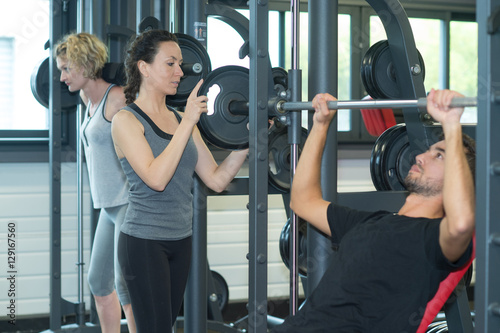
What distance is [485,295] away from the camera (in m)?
1.26

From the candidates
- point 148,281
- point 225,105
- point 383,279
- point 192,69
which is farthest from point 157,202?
point 383,279

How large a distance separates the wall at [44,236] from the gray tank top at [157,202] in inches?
→ 68.8

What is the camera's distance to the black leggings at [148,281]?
6.70ft

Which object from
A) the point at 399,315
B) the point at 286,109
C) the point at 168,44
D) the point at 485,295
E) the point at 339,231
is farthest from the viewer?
the point at 168,44

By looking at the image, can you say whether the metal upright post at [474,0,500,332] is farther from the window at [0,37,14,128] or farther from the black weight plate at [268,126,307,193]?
the window at [0,37,14,128]

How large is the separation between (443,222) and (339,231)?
14.7 inches

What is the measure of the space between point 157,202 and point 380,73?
2.99 ft

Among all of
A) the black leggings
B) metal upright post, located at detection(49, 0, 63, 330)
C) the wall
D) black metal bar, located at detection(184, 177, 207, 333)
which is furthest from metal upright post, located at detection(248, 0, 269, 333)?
the wall

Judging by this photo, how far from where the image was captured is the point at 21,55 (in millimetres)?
3771

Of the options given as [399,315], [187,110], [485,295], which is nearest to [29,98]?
[187,110]

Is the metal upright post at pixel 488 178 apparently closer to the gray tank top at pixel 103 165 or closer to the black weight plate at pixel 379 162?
the black weight plate at pixel 379 162

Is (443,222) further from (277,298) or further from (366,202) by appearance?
(277,298)

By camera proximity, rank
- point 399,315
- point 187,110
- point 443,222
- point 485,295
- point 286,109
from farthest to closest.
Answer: point 187,110 < point 286,109 < point 399,315 < point 443,222 < point 485,295

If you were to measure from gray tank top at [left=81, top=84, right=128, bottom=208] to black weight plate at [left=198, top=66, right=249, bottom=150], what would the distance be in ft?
2.35
